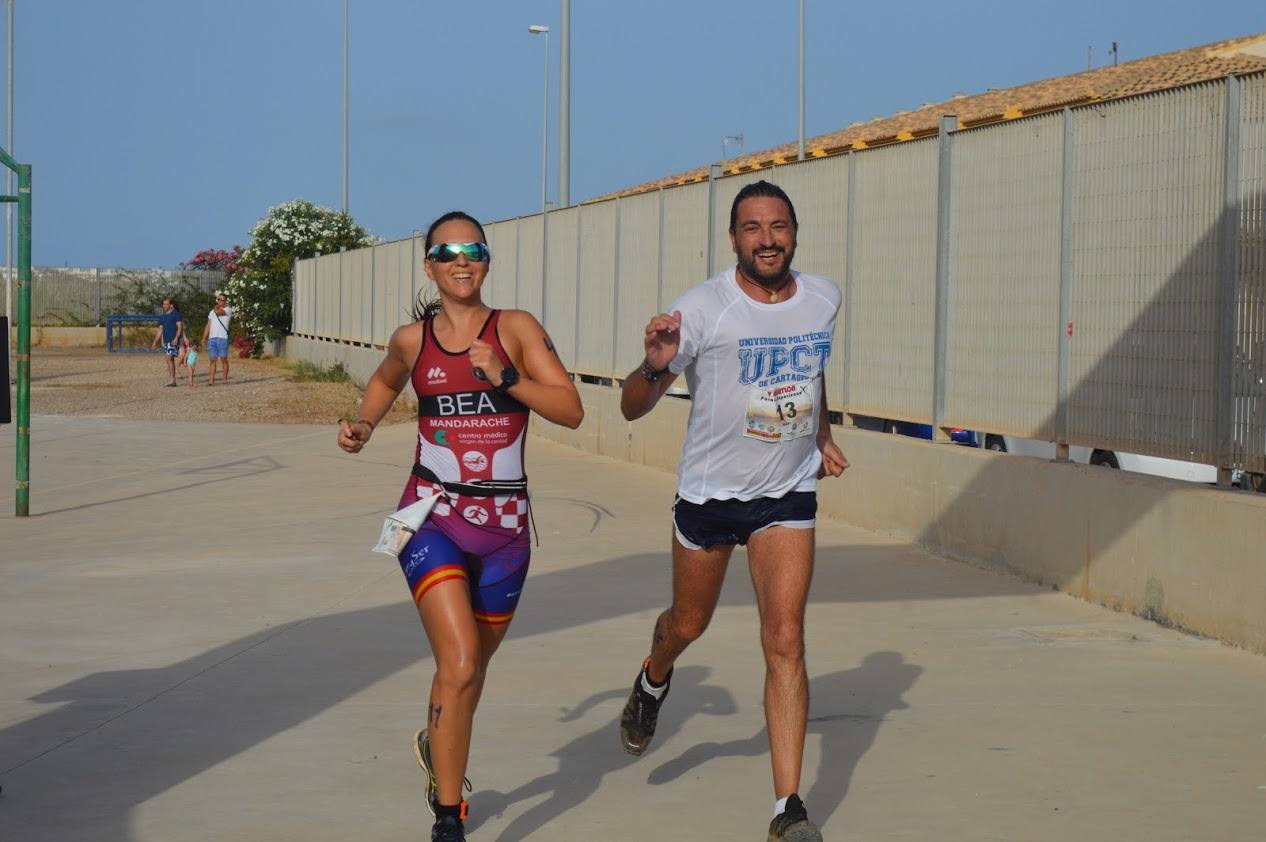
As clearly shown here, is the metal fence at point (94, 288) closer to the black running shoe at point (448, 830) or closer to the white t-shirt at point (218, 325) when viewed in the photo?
the white t-shirt at point (218, 325)

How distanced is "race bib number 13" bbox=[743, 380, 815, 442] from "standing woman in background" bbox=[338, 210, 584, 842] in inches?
21.7

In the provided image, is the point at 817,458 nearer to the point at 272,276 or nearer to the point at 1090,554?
the point at 1090,554

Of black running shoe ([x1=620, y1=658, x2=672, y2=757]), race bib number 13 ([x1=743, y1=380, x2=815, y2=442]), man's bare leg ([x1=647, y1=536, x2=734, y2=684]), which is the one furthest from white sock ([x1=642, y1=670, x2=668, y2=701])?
race bib number 13 ([x1=743, y1=380, x2=815, y2=442])

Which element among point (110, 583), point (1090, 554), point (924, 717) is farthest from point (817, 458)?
point (110, 583)

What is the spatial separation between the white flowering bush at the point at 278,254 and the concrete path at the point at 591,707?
43.3m

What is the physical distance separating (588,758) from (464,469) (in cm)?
156

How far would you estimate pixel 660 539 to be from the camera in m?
12.5

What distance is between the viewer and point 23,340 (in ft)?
46.5

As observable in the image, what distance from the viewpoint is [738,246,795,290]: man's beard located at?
18.5 ft

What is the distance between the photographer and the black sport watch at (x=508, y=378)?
5301mm

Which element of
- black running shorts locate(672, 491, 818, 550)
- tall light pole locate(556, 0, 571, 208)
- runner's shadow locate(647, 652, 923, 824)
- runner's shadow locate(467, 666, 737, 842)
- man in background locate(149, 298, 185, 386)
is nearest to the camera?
black running shorts locate(672, 491, 818, 550)

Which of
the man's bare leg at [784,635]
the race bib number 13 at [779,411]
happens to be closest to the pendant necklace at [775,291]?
the race bib number 13 at [779,411]

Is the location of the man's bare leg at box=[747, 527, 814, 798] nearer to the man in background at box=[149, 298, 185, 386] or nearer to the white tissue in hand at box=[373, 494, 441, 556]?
the white tissue in hand at box=[373, 494, 441, 556]

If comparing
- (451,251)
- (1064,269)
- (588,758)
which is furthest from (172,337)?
(451,251)
